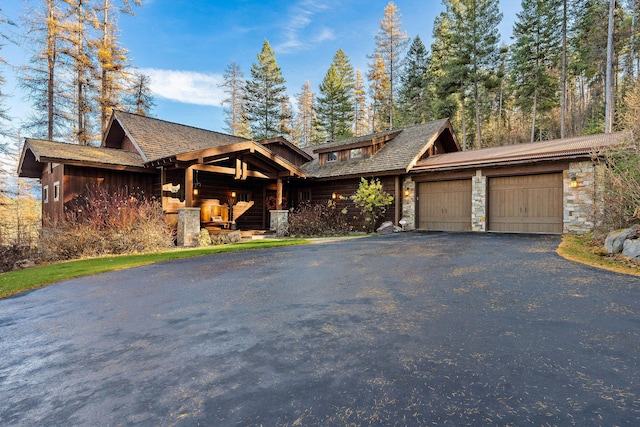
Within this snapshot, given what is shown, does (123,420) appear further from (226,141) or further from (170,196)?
(226,141)

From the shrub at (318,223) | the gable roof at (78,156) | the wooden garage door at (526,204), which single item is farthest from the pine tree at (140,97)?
the wooden garage door at (526,204)

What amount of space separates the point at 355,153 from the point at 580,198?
10.4 m

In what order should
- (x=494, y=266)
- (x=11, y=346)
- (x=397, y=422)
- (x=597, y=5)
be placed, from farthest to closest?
(x=597, y=5) → (x=494, y=266) → (x=11, y=346) → (x=397, y=422)

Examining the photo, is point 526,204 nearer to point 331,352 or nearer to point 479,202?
point 479,202

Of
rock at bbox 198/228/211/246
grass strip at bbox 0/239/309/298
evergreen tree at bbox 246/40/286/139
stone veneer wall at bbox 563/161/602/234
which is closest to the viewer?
grass strip at bbox 0/239/309/298

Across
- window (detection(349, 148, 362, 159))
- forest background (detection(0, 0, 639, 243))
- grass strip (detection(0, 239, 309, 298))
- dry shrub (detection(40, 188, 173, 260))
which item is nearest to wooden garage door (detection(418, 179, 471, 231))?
window (detection(349, 148, 362, 159))

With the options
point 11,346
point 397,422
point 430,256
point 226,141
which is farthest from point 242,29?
point 397,422

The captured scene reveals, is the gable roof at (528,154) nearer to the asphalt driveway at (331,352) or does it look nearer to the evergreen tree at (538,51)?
the asphalt driveway at (331,352)

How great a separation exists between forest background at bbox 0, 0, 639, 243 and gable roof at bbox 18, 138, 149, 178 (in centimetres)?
694

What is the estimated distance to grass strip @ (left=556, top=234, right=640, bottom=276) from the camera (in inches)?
226

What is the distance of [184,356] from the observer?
109 inches

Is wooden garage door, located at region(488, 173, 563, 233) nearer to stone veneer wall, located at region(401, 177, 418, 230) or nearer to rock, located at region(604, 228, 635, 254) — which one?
stone veneer wall, located at region(401, 177, 418, 230)

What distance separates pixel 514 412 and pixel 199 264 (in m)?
7.00

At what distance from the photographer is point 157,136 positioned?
48.9ft
